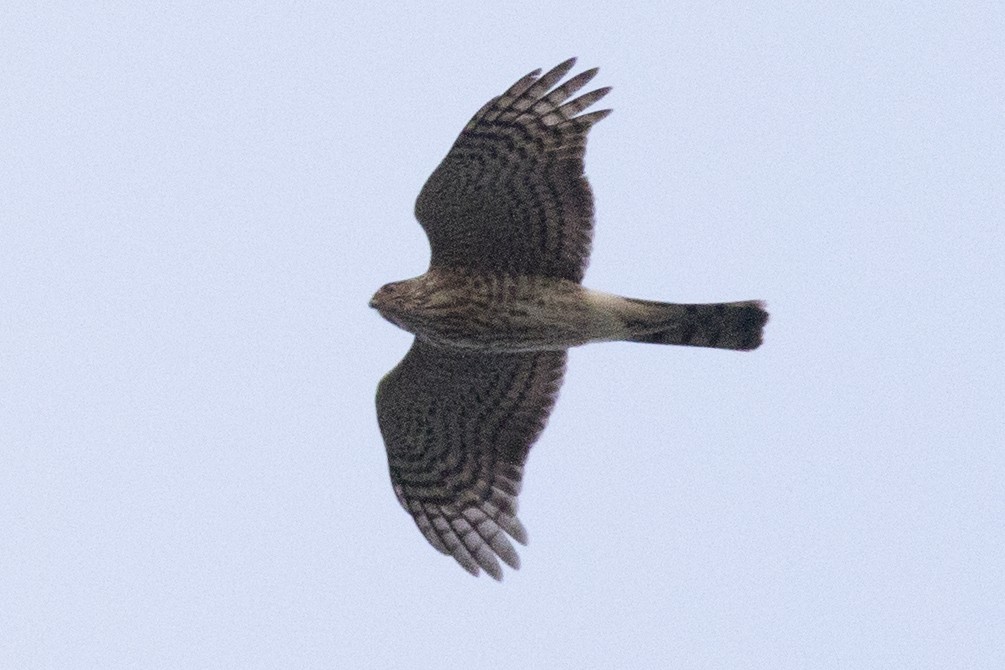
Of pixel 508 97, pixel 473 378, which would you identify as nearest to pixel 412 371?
pixel 473 378

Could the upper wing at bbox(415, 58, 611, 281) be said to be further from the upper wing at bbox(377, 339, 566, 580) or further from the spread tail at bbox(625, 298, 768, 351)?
the upper wing at bbox(377, 339, 566, 580)

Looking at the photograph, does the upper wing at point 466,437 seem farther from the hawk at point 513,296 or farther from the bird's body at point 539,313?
the bird's body at point 539,313

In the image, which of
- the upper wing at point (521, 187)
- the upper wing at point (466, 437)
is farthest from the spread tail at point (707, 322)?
the upper wing at point (466, 437)

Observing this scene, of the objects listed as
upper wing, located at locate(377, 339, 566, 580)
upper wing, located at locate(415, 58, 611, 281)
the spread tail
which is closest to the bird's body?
the spread tail

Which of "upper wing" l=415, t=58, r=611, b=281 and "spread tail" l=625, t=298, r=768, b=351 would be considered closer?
"upper wing" l=415, t=58, r=611, b=281

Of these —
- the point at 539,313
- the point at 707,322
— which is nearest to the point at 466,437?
the point at 539,313

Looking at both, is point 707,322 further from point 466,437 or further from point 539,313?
point 466,437
